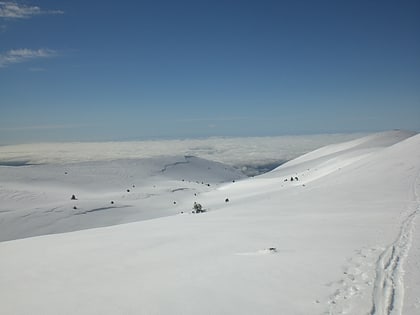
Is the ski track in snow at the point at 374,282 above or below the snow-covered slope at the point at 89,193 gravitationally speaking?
above

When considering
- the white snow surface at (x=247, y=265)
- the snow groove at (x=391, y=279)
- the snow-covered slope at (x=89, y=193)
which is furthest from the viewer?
the snow-covered slope at (x=89, y=193)

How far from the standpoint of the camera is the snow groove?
540 centimetres

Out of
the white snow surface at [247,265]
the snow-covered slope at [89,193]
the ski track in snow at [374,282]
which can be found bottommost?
the snow-covered slope at [89,193]

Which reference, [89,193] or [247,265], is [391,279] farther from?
[89,193]

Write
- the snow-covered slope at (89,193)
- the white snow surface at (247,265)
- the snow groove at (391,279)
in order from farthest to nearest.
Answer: the snow-covered slope at (89,193)
the white snow surface at (247,265)
the snow groove at (391,279)

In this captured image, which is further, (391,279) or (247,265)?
(247,265)

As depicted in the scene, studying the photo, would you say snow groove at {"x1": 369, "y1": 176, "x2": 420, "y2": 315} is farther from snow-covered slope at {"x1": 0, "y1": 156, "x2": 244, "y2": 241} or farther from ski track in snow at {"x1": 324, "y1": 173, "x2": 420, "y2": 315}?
snow-covered slope at {"x1": 0, "y1": 156, "x2": 244, "y2": 241}

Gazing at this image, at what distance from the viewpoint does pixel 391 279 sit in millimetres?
6480

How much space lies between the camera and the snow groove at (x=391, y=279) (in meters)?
5.40

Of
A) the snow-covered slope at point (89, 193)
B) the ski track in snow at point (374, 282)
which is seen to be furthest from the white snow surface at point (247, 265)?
the snow-covered slope at point (89, 193)

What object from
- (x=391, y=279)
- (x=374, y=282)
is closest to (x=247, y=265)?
(x=374, y=282)

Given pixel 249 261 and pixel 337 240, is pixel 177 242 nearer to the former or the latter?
pixel 249 261

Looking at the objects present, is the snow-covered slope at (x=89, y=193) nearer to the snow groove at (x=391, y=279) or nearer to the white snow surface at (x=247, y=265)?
the white snow surface at (x=247, y=265)

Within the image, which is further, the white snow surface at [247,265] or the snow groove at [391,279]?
the white snow surface at [247,265]
